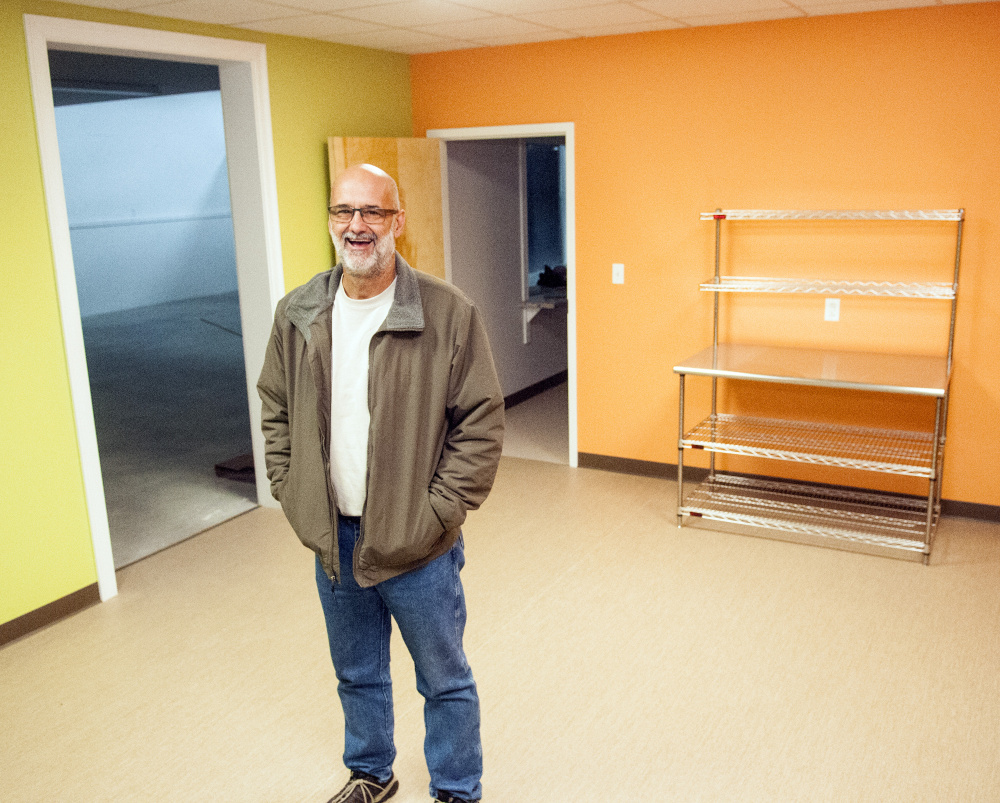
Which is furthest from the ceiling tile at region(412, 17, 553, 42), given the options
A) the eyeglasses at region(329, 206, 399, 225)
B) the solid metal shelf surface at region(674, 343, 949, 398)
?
the eyeglasses at region(329, 206, 399, 225)

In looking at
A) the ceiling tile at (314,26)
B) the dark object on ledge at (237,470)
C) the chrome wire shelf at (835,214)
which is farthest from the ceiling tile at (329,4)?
the dark object on ledge at (237,470)

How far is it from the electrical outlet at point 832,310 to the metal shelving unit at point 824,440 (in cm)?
9

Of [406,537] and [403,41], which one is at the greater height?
[403,41]

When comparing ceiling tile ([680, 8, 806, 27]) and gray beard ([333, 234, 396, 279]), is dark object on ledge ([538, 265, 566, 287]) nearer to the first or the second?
ceiling tile ([680, 8, 806, 27])

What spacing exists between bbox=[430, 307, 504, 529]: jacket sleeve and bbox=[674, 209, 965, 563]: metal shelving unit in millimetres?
2101

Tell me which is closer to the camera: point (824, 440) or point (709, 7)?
point (709, 7)

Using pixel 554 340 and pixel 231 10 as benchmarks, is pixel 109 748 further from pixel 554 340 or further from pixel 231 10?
pixel 554 340

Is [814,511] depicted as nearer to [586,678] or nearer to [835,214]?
[835,214]

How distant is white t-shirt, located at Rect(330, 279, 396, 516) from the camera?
1956 millimetres

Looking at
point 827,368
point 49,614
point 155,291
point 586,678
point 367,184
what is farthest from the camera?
point 155,291

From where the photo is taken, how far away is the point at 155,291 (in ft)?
40.1

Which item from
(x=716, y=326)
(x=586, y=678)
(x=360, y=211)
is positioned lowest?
(x=586, y=678)

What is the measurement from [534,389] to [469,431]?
477cm

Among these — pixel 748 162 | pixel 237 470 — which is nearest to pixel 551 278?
pixel 748 162
